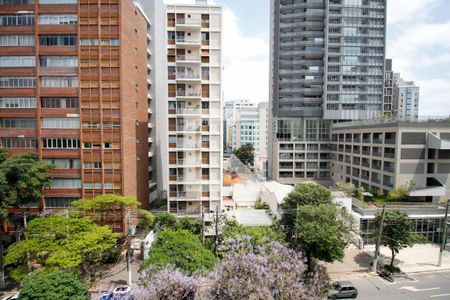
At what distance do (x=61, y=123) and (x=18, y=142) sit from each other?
5.17 m

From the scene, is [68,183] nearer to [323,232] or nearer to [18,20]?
[18,20]

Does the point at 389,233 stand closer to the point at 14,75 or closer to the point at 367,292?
the point at 367,292

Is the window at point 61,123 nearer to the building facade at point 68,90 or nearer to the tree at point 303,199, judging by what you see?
the building facade at point 68,90

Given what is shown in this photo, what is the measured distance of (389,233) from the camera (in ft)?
73.1

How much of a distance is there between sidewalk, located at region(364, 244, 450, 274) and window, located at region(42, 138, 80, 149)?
33126 mm

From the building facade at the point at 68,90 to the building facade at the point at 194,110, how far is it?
593 centimetres

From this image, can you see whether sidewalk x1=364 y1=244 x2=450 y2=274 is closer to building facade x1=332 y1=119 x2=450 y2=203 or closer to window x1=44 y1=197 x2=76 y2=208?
building facade x1=332 y1=119 x2=450 y2=203

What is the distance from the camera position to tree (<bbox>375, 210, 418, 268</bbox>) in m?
21.6

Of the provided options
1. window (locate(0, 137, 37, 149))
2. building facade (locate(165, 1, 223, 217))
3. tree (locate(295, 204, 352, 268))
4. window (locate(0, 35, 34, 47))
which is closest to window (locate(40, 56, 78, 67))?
window (locate(0, 35, 34, 47))

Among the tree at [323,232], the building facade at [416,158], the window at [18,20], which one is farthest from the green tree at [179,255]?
the building facade at [416,158]

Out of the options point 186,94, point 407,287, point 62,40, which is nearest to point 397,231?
point 407,287

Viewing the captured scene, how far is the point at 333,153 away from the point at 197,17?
40.1 meters

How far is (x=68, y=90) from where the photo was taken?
25094 millimetres

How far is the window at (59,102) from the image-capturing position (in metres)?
25.2
